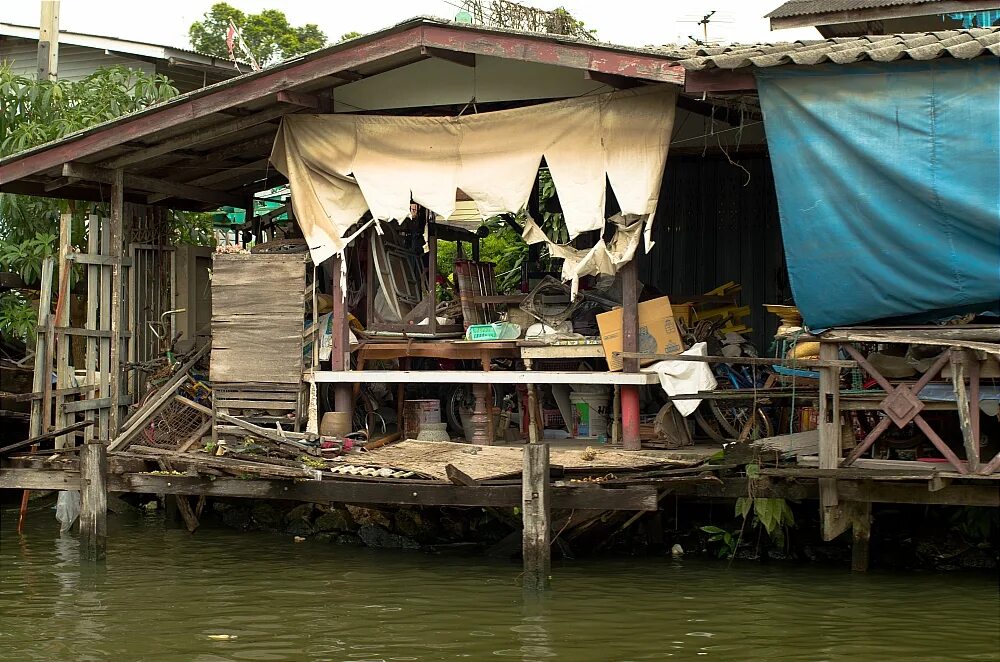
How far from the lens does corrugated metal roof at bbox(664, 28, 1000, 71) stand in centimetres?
895

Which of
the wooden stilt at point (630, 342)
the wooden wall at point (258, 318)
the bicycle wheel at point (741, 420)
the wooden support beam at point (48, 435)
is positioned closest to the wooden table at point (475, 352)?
the wooden wall at point (258, 318)

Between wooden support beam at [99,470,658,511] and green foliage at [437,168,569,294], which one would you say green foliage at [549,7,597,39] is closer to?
green foliage at [437,168,569,294]

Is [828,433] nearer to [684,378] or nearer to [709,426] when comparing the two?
[684,378]

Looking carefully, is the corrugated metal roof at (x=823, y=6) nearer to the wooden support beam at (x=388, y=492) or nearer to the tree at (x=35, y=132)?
the wooden support beam at (x=388, y=492)

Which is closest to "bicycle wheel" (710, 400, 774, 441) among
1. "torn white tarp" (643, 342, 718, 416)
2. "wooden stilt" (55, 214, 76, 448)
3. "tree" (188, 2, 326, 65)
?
"torn white tarp" (643, 342, 718, 416)

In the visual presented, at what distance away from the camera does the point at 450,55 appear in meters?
11.1

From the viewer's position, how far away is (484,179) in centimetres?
1170

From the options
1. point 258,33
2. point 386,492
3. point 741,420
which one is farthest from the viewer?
point 258,33

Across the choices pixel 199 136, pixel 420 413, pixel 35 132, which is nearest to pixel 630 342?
pixel 420 413

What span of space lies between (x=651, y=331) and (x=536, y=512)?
2601mm

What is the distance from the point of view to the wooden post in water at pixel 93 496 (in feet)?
35.9

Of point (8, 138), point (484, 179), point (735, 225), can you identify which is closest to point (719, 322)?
point (735, 225)

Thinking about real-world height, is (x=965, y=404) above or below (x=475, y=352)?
below

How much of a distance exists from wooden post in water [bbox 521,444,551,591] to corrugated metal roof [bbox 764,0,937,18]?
7.76m
